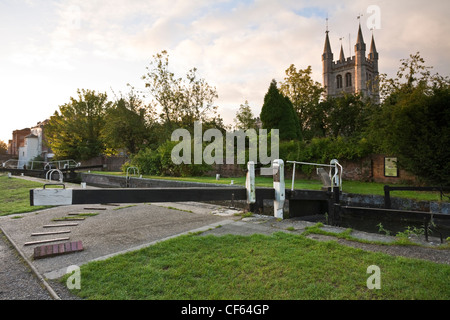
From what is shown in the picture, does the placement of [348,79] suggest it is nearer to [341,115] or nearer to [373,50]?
[373,50]

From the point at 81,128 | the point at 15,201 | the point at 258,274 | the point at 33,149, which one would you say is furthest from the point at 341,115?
the point at 33,149

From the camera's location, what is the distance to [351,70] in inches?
1916

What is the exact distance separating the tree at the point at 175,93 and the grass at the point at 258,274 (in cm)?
2172

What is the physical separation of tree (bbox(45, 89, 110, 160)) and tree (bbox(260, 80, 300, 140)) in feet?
70.0

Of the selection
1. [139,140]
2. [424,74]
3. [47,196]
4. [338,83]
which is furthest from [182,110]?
[338,83]

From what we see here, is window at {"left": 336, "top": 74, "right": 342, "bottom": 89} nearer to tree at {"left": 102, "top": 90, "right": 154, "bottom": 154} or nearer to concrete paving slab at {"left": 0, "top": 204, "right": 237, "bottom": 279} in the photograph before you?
tree at {"left": 102, "top": 90, "right": 154, "bottom": 154}

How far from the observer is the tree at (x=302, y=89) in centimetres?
2886

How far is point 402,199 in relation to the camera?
852cm

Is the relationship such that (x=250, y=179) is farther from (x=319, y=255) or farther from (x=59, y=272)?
(x=59, y=272)

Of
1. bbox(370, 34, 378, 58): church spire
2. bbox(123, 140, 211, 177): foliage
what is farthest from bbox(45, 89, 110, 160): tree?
bbox(370, 34, 378, 58): church spire

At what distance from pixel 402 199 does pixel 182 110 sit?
19803mm

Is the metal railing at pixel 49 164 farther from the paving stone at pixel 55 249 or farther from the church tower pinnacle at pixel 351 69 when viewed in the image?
the church tower pinnacle at pixel 351 69

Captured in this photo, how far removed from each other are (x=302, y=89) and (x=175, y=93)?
14689 mm

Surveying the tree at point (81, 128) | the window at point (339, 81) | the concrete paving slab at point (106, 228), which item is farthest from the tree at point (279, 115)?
the window at point (339, 81)
